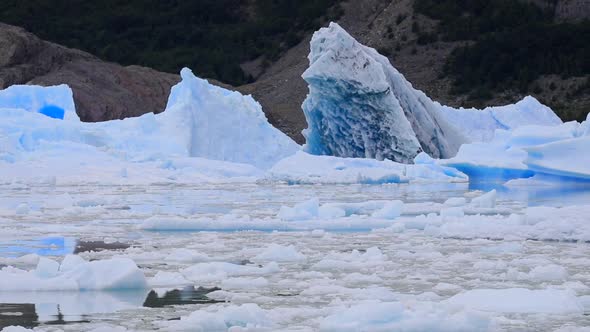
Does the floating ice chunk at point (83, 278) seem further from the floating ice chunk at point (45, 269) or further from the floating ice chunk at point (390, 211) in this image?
the floating ice chunk at point (390, 211)

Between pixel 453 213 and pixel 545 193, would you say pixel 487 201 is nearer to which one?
pixel 453 213

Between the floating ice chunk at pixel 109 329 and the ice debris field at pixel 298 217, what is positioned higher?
the ice debris field at pixel 298 217

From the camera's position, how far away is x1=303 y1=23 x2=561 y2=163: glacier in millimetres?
19375

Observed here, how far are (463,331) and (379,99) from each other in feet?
49.3

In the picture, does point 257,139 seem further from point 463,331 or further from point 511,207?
point 463,331

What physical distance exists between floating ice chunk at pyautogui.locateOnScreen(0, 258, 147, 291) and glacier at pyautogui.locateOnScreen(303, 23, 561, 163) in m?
13.7

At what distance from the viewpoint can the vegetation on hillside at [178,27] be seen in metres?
53.7

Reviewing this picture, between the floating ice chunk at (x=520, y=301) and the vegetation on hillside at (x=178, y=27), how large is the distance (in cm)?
4655

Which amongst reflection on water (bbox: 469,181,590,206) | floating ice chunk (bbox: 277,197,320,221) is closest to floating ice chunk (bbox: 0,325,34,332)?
floating ice chunk (bbox: 277,197,320,221)

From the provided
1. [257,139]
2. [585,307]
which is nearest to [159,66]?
[257,139]

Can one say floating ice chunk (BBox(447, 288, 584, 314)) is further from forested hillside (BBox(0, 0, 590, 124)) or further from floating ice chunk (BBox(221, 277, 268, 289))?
forested hillside (BBox(0, 0, 590, 124))

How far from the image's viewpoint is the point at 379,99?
19516 millimetres

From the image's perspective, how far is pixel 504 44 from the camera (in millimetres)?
44625

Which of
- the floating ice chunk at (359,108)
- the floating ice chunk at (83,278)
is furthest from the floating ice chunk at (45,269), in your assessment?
the floating ice chunk at (359,108)
